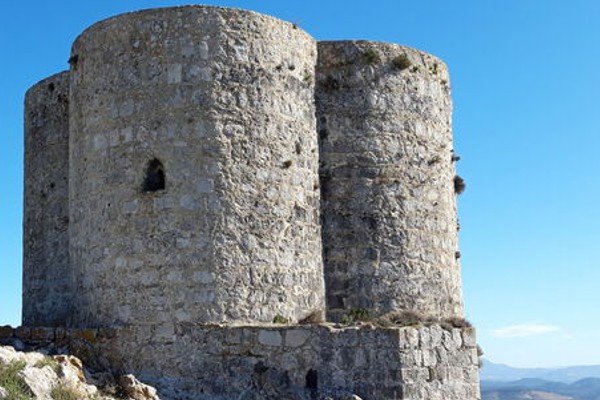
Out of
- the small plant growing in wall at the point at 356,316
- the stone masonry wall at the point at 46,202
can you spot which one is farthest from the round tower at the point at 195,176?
the stone masonry wall at the point at 46,202

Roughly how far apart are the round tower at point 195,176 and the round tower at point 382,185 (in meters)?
0.89

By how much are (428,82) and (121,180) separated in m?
6.91

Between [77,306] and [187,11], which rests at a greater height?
[187,11]

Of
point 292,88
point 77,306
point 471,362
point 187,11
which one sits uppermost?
point 187,11

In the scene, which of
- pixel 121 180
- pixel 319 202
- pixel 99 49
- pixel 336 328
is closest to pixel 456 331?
pixel 336 328

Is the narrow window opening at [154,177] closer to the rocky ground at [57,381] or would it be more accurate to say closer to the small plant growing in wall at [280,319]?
the small plant growing in wall at [280,319]

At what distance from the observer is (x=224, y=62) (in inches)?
629

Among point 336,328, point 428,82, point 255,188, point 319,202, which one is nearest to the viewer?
point 336,328

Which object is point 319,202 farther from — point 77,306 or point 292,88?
point 77,306

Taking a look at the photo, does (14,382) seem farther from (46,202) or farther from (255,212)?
(46,202)

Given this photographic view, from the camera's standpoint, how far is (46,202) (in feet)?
66.6

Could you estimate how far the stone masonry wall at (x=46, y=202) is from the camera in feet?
64.8

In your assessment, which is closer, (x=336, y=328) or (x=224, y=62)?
(x=336, y=328)

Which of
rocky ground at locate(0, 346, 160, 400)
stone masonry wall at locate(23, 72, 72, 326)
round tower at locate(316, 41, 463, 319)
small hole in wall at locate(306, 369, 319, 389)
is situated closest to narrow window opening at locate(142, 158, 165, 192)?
rocky ground at locate(0, 346, 160, 400)
